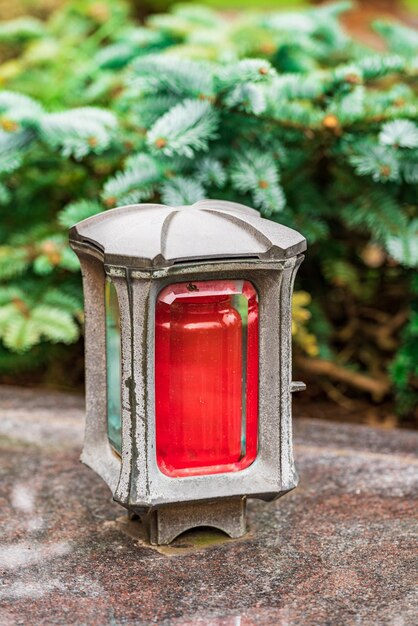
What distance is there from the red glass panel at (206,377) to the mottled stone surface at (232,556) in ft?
0.68

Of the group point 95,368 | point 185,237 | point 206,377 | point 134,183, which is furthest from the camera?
point 134,183

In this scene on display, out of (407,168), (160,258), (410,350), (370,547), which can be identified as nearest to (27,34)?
(407,168)

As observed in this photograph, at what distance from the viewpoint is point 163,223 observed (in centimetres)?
161

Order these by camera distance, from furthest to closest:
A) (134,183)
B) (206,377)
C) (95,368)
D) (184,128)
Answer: (134,183) → (184,128) → (95,368) → (206,377)

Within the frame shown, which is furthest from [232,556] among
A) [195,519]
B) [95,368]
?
[95,368]

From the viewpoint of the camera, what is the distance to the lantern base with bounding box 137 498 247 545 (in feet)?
5.79

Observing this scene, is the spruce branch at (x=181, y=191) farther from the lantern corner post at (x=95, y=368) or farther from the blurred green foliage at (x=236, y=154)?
the lantern corner post at (x=95, y=368)

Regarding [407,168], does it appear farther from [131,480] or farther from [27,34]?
[27,34]

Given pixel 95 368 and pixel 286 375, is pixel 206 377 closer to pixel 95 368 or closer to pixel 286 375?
pixel 286 375

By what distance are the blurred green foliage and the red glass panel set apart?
0.74 meters

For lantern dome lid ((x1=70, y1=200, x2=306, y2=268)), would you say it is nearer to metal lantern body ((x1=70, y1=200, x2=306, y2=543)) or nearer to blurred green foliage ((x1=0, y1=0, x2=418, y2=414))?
metal lantern body ((x1=70, y1=200, x2=306, y2=543))

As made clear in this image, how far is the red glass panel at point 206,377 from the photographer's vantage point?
5.44 ft

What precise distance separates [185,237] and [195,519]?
0.61 m

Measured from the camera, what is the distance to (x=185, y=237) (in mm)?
1581
